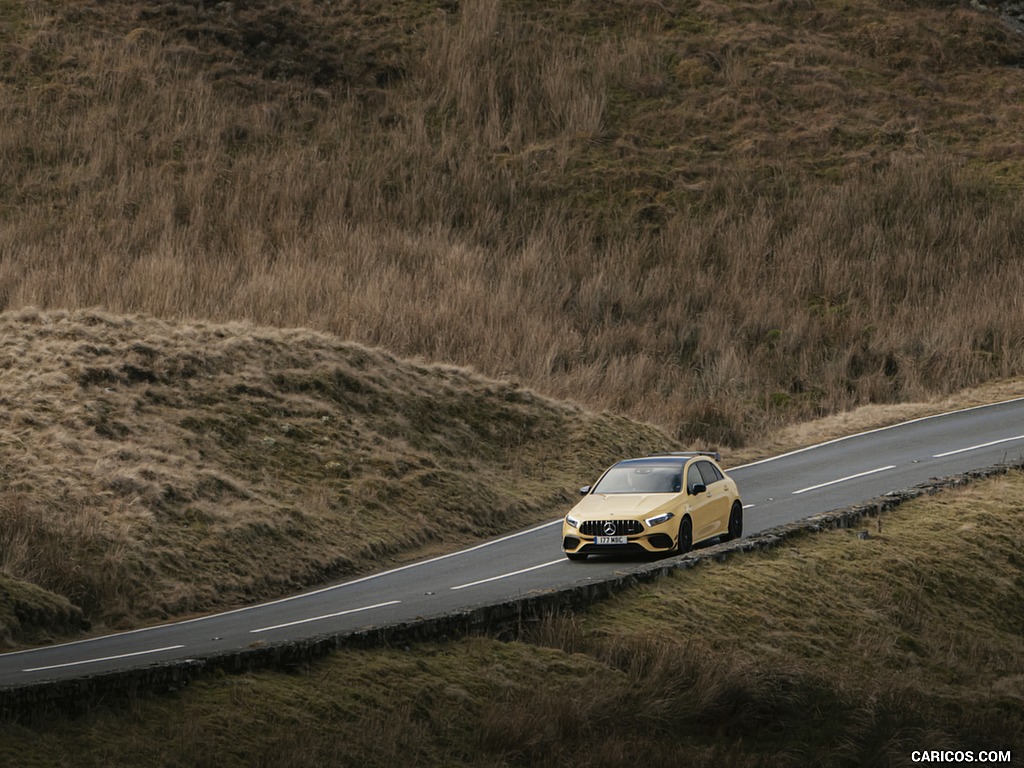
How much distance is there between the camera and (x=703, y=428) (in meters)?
34.0

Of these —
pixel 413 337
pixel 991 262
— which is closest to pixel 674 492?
pixel 413 337

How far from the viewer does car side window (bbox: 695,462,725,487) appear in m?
20.8

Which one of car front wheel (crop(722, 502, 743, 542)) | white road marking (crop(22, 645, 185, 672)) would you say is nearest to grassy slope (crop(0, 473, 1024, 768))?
car front wheel (crop(722, 502, 743, 542))

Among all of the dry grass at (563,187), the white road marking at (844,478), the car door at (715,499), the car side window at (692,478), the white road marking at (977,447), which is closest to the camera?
the car side window at (692,478)

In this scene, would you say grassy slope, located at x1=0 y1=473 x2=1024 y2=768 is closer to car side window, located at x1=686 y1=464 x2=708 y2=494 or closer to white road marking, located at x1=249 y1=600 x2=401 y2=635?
car side window, located at x1=686 y1=464 x2=708 y2=494

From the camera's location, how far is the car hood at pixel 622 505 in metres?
19.5

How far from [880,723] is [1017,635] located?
20.0ft

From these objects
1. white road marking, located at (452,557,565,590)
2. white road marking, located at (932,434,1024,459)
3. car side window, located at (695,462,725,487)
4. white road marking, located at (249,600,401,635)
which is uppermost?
car side window, located at (695,462,725,487)

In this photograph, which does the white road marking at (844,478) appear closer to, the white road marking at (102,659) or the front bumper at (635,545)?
the front bumper at (635,545)

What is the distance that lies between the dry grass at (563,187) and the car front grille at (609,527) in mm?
14539

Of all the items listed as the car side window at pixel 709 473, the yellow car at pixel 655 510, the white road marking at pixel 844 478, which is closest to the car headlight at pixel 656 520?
the yellow car at pixel 655 510

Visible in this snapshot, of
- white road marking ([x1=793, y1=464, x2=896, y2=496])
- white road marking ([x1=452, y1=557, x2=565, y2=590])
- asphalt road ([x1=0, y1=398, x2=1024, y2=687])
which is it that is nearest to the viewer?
asphalt road ([x1=0, y1=398, x2=1024, y2=687])

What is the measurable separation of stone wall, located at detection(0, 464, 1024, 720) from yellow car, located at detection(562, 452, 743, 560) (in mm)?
563

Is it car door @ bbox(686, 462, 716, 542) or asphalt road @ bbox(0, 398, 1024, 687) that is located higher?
car door @ bbox(686, 462, 716, 542)
